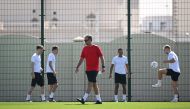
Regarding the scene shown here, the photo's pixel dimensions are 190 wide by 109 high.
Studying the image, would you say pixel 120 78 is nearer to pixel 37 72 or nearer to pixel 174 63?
pixel 174 63

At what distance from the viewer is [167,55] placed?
89.8 ft

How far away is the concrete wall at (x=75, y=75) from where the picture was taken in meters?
27.9

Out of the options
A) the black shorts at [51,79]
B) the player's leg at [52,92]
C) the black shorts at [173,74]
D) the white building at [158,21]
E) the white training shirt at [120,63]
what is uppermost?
the white building at [158,21]

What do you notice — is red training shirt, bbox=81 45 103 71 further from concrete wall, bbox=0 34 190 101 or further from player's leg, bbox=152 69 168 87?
concrete wall, bbox=0 34 190 101

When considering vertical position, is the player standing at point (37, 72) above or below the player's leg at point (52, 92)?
above

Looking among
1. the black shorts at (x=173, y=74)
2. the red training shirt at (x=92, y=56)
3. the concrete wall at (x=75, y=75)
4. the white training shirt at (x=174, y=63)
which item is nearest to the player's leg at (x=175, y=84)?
the black shorts at (x=173, y=74)

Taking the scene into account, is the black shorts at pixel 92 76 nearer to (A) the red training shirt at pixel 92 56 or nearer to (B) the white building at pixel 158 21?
(A) the red training shirt at pixel 92 56

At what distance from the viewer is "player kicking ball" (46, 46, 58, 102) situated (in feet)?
87.2

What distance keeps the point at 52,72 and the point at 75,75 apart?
1.78 m

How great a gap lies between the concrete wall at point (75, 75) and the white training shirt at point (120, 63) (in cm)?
71

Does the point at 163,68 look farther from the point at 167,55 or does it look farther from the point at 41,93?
the point at 41,93

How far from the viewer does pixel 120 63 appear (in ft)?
88.9

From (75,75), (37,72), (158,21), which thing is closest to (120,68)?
(75,75)

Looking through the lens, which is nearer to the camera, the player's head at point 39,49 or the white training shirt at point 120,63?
the player's head at point 39,49
